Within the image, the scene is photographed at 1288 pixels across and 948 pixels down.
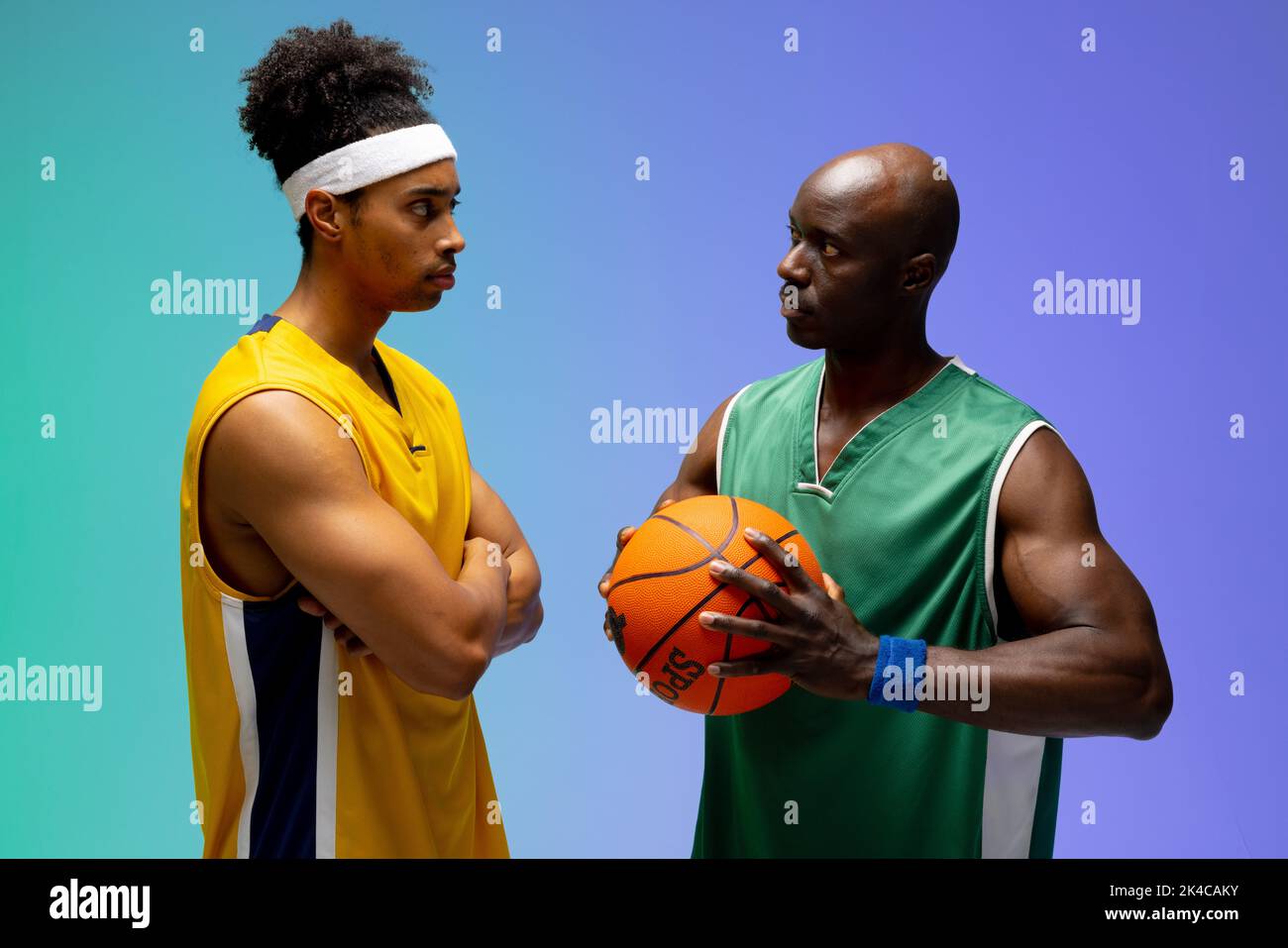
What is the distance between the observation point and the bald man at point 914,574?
2.41 m

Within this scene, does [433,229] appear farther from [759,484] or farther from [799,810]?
[799,810]

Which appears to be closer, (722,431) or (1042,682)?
(1042,682)

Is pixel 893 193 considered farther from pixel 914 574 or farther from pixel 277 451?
pixel 277 451

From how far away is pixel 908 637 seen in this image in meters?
2.58

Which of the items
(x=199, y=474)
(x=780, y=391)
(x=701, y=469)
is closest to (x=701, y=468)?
(x=701, y=469)

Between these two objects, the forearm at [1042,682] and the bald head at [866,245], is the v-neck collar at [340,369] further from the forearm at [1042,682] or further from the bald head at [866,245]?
the forearm at [1042,682]

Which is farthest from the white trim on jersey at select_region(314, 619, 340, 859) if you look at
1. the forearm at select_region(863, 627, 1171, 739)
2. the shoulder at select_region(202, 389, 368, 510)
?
the forearm at select_region(863, 627, 1171, 739)

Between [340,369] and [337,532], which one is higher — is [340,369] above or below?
above

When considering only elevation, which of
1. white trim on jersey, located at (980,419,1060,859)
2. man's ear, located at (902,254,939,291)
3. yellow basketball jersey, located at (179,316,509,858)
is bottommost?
white trim on jersey, located at (980,419,1060,859)

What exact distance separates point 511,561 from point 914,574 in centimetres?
81

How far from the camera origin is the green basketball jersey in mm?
2572

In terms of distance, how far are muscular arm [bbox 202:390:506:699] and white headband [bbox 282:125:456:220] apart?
44cm

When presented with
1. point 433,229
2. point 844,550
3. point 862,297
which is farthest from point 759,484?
point 433,229

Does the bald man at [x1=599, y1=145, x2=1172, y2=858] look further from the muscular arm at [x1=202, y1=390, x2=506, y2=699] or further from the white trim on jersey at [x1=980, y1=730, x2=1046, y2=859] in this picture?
the muscular arm at [x1=202, y1=390, x2=506, y2=699]
